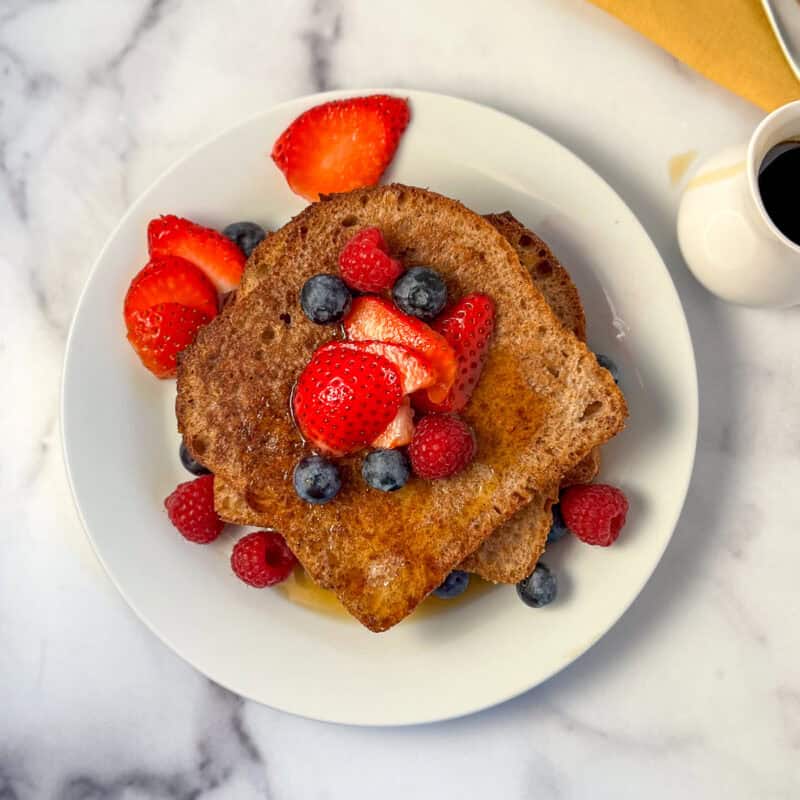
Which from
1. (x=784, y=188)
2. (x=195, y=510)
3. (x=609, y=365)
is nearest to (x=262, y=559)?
(x=195, y=510)

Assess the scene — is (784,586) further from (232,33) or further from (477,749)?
(232,33)

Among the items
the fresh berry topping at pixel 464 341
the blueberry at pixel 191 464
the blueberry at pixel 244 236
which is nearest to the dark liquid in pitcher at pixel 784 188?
the fresh berry topping at pixel 464 341

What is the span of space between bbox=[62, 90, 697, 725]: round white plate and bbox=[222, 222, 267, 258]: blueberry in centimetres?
7

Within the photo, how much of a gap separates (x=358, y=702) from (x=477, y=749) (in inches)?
15.6

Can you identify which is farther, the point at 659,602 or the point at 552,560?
the point at 659,602

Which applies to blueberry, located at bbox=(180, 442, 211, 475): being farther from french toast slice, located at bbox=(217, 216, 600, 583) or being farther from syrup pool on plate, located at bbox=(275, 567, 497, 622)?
syrup pool on plate, located at bbox=(275, 567, 497, 622)

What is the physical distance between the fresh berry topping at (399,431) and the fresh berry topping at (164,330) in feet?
1.71

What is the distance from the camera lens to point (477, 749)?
7.03ft

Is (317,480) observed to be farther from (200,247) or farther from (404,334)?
(200,247)

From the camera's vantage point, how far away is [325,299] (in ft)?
5.77

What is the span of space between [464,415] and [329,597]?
570 millimetres

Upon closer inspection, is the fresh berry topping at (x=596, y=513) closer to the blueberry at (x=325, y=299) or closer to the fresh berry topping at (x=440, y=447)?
the fresh berry topping at (x=440, y=447)

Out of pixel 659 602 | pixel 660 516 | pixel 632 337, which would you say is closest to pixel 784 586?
pixel 659 602

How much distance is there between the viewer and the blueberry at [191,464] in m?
1.98
